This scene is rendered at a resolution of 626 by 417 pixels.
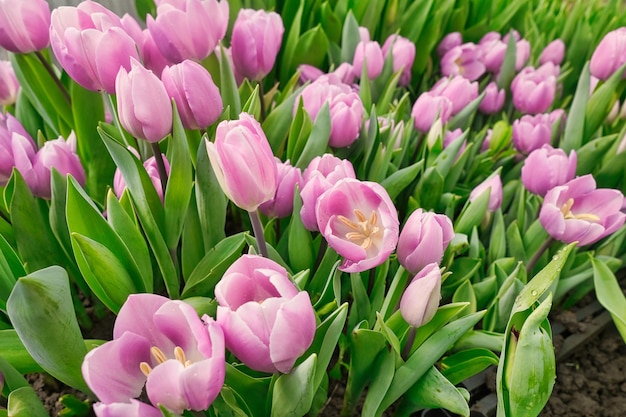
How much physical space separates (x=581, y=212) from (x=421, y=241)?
0.40 metres

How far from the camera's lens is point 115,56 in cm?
57

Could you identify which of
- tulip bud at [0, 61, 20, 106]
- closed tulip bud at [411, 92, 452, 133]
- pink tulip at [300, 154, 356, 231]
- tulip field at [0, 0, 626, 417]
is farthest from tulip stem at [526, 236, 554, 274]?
tulip bud at [0, 61, 20, 106]

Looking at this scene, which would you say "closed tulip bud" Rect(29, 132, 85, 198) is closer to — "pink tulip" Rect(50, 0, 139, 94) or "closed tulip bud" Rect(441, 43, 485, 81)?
"pink tulip" Rect(50, 0, 139, 94)

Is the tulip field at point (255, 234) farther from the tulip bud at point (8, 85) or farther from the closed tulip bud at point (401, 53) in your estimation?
the closed tulip bud at point (401, 53)

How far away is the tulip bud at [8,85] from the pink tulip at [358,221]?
63cm

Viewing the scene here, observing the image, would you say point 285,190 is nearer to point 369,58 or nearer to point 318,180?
point 318,180

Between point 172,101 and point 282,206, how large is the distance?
0.60 feet

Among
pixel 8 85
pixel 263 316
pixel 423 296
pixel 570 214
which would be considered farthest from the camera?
pixel 8 85

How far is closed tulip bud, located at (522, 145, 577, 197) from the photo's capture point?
0.82 meters

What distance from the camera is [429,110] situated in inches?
37.5

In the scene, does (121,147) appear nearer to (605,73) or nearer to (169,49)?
(169,49)

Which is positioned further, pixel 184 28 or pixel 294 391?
pixel 184 28

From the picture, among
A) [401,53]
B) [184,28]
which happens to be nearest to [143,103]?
[184,28]

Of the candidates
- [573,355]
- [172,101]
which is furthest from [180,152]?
[573,355]
